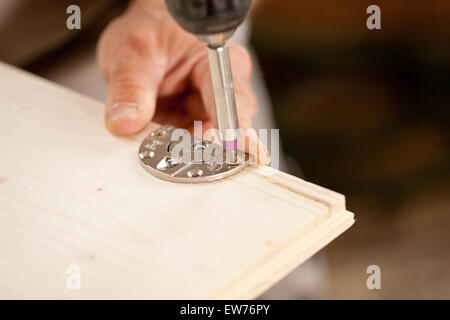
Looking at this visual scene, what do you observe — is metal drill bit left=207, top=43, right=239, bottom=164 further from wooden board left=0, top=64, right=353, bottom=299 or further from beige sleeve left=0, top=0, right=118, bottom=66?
beige sleeve left=0, top=0, right=118, bottom=66

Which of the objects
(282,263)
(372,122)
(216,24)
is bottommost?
(372,122)

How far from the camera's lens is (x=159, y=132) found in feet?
2.44

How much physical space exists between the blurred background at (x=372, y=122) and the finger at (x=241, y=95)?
98cm

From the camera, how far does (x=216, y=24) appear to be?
0.52m

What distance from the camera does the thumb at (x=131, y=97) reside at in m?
0.75

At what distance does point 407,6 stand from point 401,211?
29.2 inches

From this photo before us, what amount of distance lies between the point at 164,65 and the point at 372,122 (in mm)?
1351

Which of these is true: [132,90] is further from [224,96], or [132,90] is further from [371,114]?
[371,114]

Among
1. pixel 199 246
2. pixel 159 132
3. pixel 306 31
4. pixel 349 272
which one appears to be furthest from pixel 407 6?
pixel 199 246

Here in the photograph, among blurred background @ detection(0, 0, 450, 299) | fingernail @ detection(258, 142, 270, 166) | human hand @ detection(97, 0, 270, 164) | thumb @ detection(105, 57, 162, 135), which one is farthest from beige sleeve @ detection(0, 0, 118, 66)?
blurred background @ detection(0, 0, 450, 299)

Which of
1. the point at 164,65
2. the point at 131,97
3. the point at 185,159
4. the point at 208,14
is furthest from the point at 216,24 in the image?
the point at 164,65

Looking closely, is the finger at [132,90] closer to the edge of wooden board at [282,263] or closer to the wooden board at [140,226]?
the wooden board at [140,226]

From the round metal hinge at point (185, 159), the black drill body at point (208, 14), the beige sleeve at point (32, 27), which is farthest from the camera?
the beige sleeve at point (32, 27)

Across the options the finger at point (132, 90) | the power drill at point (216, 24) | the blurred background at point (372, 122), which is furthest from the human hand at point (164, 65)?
the blurred background at point (372, 122)
